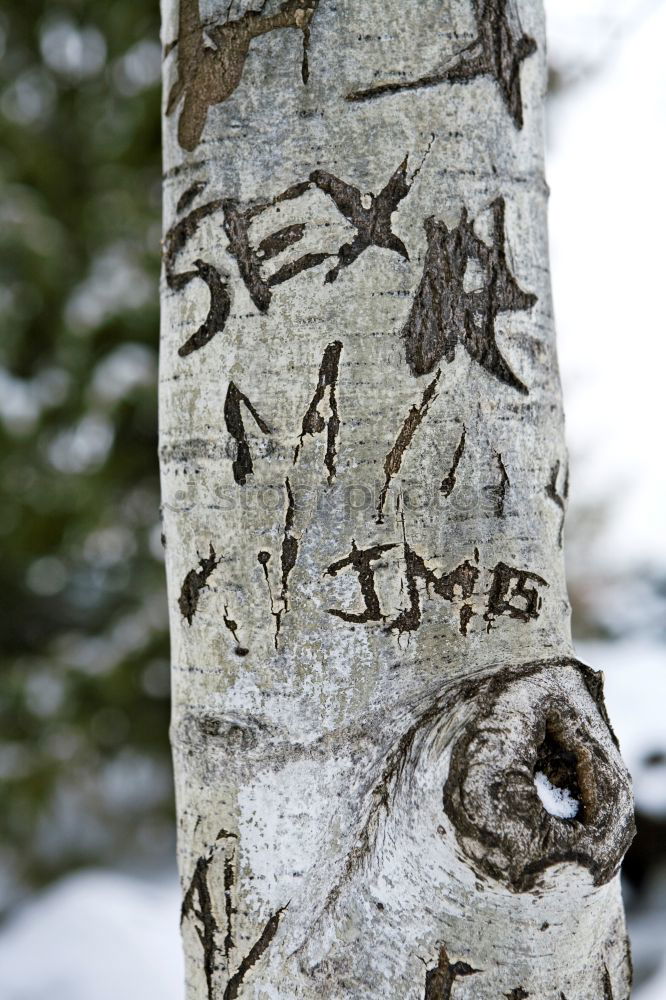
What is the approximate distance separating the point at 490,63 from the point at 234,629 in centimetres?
46

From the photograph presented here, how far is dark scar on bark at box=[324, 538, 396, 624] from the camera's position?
23.1 inches

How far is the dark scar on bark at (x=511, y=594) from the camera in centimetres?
60

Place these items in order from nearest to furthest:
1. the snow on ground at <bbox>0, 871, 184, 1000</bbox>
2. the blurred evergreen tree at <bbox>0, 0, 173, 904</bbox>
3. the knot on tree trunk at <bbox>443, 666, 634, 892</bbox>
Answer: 1. the knot on tree trunk at <bbox>443, 666, 634, 892</bbox>
2. the snow on ground at <bbox>0, 871, 184, 1000</bbox>
3. the blurred evergreen tree at <bbox>0, 0, 173, 904</bbox>

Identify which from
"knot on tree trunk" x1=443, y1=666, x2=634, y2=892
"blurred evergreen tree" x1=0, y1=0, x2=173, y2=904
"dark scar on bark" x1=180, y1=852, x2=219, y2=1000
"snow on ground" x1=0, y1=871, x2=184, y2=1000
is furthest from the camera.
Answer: "blurred evergreen tree" x1=0, y1=0, x2=173, y2=904

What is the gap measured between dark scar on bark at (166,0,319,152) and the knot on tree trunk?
18.1 inches

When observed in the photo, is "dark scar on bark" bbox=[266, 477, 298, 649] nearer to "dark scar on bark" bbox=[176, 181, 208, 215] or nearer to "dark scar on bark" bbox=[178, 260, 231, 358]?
"dark scar on bark" bbox=[178, 260, 231, 358]

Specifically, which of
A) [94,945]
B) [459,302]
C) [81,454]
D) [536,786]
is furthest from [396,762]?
[81,454]

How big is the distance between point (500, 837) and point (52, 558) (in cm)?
317

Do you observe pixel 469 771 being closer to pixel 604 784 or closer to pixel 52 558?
pixel 604 784

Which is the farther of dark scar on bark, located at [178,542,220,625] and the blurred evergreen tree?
the blurred evergreen tree

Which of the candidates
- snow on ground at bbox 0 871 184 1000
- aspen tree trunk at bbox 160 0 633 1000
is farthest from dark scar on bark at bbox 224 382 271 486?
snow on ground at bbox 0 871 184 1000

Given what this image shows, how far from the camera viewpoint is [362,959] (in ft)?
1.83

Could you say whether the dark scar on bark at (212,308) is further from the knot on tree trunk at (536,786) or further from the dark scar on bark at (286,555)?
the knot on tree trunk at (536,786)

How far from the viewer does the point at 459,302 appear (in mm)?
602
